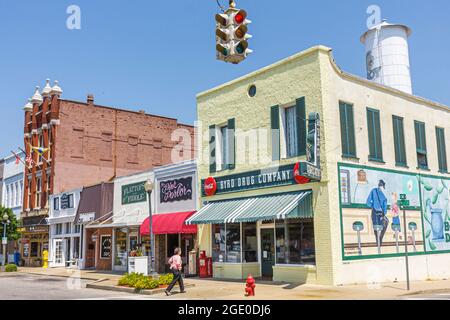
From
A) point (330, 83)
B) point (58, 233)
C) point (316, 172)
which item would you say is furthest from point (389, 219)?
point (58, 233)

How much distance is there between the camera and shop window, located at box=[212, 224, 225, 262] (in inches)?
927

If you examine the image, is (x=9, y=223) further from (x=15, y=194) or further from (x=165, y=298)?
(x=165, y=298)

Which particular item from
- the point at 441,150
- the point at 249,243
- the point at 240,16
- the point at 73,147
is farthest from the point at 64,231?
the point at 240,16

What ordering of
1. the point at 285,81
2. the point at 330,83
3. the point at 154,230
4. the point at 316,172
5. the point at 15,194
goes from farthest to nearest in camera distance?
1. the point at 15,194
2. the point at 154,230
3. the point at 285,81
4. the point at 330,83
5. the point at 316,172

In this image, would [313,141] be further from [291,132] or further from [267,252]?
[267,252]

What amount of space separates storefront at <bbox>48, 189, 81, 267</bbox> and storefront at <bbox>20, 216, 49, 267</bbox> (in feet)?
4.42

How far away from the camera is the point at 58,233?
3925cm

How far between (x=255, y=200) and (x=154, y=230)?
285 inches

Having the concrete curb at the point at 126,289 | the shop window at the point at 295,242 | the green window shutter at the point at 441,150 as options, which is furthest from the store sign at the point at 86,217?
the green window shutter at the point at 441,150

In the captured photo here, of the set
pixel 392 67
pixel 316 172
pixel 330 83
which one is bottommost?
pixel 316 172

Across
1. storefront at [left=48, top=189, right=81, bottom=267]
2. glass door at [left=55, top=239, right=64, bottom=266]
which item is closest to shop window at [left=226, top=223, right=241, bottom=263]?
storefront at [left=48, top=189, right=81, bottom=267]

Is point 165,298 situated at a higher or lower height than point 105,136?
lower

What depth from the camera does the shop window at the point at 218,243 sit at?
77.3ft

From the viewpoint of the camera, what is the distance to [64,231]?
125 ft
